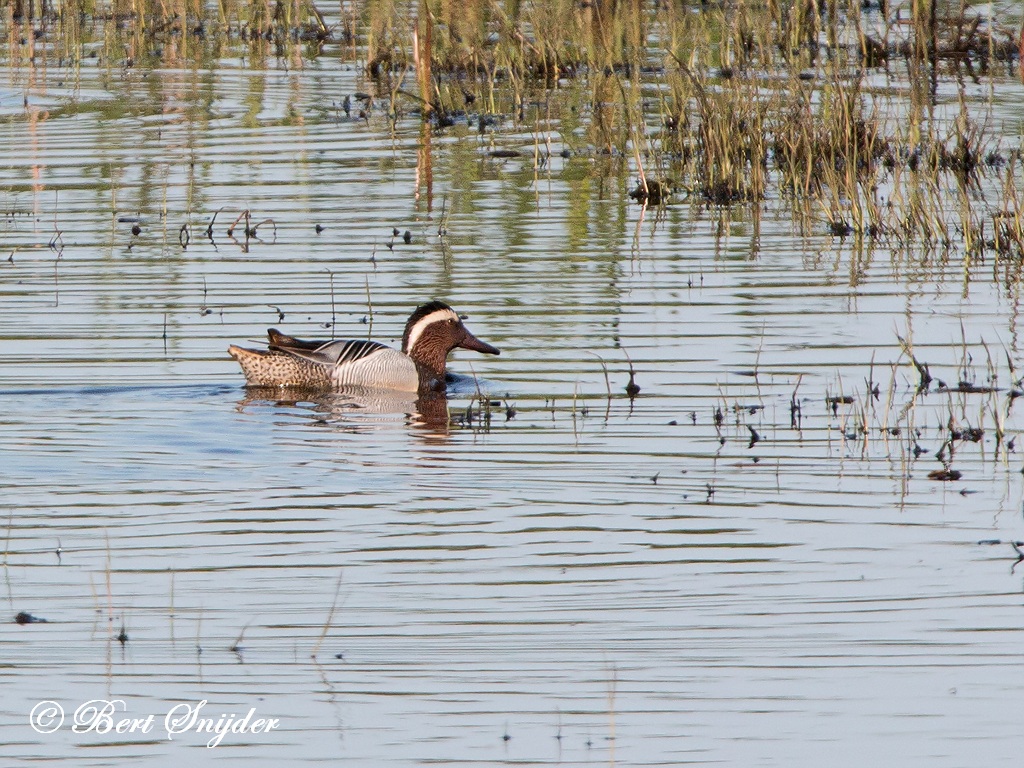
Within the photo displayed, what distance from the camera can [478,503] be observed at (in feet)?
25.6

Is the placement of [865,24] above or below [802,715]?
above

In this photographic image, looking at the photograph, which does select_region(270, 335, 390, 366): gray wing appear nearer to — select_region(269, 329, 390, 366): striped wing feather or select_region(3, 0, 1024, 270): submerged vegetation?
select_region(269, 329, 390, 366): striped wing feather

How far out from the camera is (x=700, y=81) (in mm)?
18938

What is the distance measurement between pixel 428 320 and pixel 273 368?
965 millimetres

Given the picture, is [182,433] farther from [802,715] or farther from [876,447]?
[802,715]

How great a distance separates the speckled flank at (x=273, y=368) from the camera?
10406 millimetres

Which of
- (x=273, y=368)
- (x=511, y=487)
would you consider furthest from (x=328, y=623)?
(x=273, y=368)

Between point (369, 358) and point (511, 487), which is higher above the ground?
point (369, 358)

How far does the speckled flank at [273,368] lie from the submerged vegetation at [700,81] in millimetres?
4724

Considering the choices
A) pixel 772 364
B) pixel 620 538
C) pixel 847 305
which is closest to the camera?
pixel 620 538

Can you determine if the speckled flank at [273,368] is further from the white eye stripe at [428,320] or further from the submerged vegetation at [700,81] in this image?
the submerged vegetation at [700,81]

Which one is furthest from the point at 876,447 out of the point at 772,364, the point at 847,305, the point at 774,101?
the point at 774,101

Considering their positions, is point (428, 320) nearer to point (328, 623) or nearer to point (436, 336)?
point (436, 336)

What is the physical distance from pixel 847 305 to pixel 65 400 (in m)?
4.88
